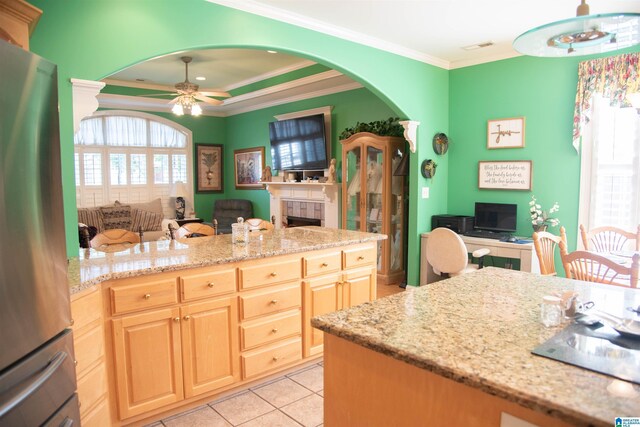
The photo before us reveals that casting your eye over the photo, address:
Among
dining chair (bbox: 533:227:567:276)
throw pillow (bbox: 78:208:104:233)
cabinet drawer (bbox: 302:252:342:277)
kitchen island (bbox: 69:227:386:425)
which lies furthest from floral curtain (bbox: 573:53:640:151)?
throw pillow (bbox: 78:208:104:233)

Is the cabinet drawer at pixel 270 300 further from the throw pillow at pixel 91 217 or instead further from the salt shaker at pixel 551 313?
the throw pillow at pixel 91 217

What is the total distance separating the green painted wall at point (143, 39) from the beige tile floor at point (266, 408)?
4.25 ft

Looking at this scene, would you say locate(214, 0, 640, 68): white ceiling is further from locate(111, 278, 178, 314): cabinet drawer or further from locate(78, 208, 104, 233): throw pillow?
locate(78, 208, 104, 233): throw pillow

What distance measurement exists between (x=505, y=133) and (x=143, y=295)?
13.8ft

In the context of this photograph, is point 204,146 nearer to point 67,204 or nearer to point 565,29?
point 67,204

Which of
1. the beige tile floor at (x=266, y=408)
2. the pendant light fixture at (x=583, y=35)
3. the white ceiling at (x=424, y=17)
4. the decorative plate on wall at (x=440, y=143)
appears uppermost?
the white ceiling at (x=424, y=17)

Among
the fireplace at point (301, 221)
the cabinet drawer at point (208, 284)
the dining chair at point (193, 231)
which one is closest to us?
the cabinet drawer at point (208, 284)

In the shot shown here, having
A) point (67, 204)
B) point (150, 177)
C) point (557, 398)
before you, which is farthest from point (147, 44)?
point (150, 177)

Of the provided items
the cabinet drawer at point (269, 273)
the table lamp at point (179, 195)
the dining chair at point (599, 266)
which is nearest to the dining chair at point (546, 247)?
the dining chair at point (599, 266)

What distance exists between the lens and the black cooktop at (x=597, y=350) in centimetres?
110

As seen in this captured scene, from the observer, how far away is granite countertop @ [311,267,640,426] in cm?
97

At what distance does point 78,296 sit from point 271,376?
1477 millimetres

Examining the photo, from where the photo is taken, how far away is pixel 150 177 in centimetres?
812

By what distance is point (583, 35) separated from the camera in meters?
1.83
